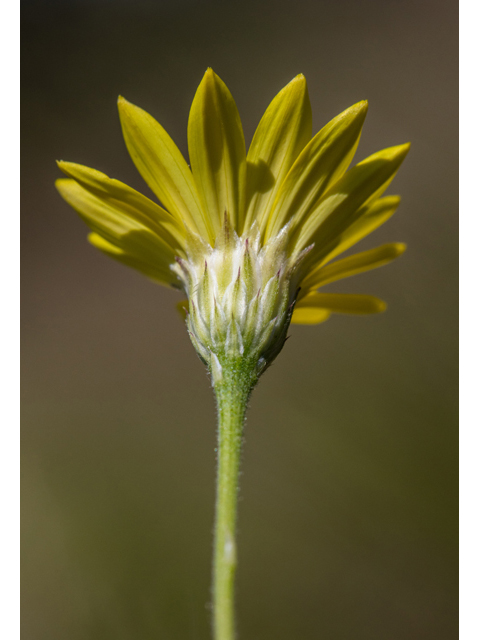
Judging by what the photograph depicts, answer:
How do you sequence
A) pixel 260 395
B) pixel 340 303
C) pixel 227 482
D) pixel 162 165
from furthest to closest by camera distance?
1. pixel 260 395
2. pixel 340 303
3. pixel 162 165
4. pixel 227 482

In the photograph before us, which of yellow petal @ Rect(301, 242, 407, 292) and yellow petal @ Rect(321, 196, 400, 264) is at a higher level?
yellow petal @ Rect(321, 196, 400, 264)

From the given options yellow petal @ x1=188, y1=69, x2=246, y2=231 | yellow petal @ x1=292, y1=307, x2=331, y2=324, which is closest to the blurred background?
yellow petal @ x1=292, y1=307, x2=331, y2=324

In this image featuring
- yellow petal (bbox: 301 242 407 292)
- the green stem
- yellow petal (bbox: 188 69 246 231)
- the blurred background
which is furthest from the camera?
the blurred background

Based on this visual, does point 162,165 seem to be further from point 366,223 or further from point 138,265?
point 366,223

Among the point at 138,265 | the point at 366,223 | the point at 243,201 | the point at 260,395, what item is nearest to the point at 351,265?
the point at 366,223

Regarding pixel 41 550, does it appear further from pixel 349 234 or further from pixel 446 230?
pixel 446 230

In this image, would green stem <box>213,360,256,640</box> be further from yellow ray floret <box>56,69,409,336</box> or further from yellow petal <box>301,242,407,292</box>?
yellow petal <box>301,242,407,292</box>

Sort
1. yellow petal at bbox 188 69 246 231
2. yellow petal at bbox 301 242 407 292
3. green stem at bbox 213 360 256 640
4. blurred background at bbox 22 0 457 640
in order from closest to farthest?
green stem at bbox 213 360 256 640 < yellow petal at bbox 188 69 246 231 < yellow petal at bbox 301 242 407 292 < blurred background at bbox 22 0 457 640
